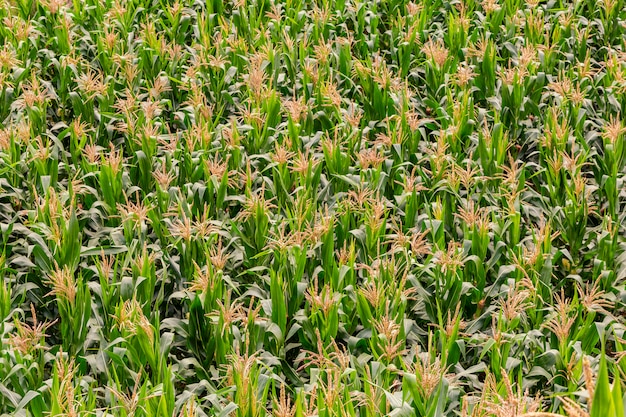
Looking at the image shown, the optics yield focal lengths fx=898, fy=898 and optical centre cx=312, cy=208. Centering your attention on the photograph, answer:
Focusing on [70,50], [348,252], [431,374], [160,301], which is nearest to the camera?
[431,374]

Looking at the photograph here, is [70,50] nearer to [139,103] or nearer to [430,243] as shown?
[139,103]

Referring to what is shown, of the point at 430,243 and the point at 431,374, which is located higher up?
the point at 431,374

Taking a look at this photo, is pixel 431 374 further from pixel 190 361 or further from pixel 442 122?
pixel 442 122

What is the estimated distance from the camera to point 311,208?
504 centimetres

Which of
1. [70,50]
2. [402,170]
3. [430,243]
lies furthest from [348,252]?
[70,50]

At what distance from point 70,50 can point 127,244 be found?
9.20 feet

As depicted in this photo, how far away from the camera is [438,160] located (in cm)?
545

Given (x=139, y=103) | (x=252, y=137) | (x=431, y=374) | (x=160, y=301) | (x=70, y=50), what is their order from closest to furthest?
(x=431, y=374)
(x=160, y=301)
(x=252, y=137)
(x=139, y=103)
(x=70, y=50)

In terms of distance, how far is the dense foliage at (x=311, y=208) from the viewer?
13.0 ft

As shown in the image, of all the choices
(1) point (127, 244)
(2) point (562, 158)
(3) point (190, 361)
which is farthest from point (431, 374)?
(2) point (562, 158)

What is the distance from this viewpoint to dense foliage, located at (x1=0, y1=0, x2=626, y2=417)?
3975 millimetres

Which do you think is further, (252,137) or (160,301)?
(252,137)

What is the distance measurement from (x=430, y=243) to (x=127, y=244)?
5.51ft

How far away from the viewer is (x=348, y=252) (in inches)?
193
